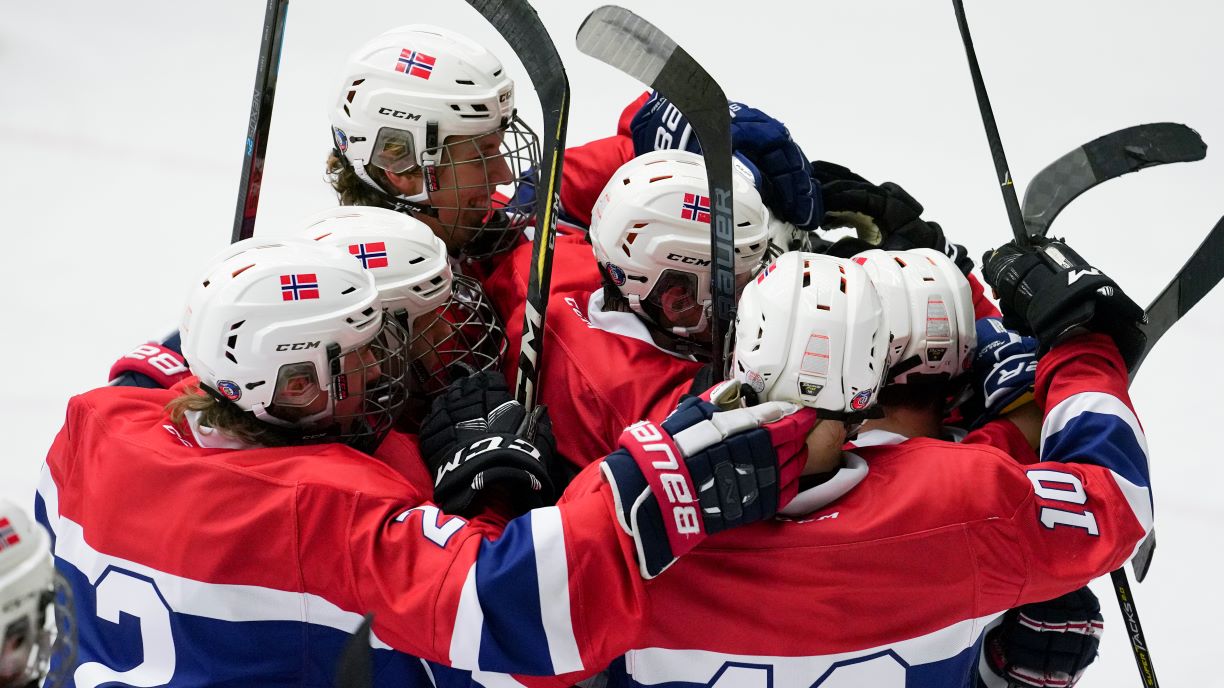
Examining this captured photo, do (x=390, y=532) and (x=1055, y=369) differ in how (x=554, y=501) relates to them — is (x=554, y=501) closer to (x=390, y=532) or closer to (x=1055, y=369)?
(x=390, y=532)

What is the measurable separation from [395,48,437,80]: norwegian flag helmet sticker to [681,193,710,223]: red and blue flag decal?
0.59 meters

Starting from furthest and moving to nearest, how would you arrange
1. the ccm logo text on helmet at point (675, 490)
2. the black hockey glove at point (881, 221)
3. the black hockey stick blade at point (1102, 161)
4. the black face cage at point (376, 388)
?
the black hockey glove at point (881, 221) → the black hockey stick blade at point (1102, 161) → the black face cage at point (376, 388) → the ccm logo text on helmet at point (675, 490)

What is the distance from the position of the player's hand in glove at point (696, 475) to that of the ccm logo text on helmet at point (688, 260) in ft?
1.63

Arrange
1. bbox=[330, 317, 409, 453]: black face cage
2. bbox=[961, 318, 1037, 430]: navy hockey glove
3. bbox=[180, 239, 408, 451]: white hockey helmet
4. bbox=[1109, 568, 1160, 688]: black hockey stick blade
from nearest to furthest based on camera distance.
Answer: bbox=[180, 239, 408, 451]: white hockey helmet, bbox=[330, 317, 409, 453]: black face cage, bbox=[961, 318, 1037, 430]: navy hockey glove, bbox=[1109, 568, 1160, 688]: black hockey stick blade

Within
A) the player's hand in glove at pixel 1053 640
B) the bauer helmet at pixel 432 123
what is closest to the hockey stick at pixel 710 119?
the bauer helmet at pixel 432 123

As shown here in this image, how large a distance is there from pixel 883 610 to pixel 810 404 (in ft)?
1.05

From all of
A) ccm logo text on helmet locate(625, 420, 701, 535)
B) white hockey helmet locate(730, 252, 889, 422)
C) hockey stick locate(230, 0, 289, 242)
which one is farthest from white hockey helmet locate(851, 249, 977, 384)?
hockey stick locate(230, 0, 289, 242)

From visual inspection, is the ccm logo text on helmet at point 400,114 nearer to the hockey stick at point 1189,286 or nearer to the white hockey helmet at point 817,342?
the white hockey helmet at point 817,342

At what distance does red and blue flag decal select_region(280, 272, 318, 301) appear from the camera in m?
1.83

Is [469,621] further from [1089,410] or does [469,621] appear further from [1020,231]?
[1020,231]

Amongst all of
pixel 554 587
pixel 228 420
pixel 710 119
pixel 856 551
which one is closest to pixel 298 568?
pixel 228 420

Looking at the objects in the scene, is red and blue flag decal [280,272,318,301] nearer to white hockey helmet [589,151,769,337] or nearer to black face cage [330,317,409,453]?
black face cage [330,317,409,453]

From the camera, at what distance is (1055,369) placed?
211 cm

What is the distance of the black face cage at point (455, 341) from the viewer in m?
2.28
